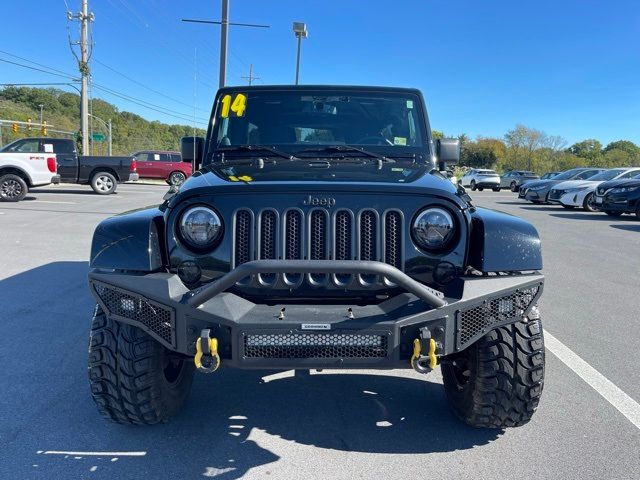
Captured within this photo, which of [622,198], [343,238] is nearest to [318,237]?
[343,238]

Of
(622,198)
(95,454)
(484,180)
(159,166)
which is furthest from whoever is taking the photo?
(484,180)

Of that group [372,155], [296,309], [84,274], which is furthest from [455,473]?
[84,274]

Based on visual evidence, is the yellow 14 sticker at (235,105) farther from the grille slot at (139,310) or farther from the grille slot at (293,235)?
the grille slot at (139,310)

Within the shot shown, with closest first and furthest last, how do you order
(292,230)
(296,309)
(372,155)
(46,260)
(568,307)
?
(296,309) → (292,230) → (372,155) → (568,307) → (46,260)

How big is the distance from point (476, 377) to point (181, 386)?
65.6 inches

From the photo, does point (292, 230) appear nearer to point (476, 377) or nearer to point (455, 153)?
point (476, 377)

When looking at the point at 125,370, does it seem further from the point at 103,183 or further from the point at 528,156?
the point at 528,156

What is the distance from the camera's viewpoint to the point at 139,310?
8.27 feet

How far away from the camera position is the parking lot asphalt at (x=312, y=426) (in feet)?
8.87

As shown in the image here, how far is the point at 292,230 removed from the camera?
263 centimetres

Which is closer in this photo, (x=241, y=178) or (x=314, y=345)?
(x=314, y=345)

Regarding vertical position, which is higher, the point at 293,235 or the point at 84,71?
the point at 84,71

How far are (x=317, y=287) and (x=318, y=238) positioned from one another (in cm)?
24

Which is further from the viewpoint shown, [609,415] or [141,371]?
[609,415]
